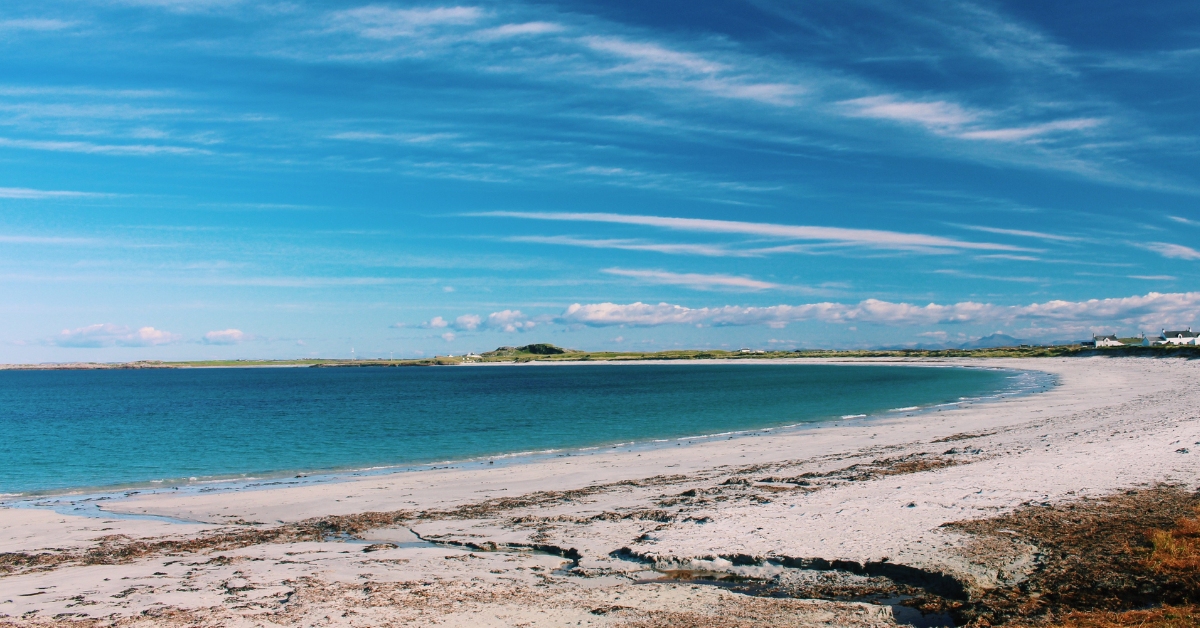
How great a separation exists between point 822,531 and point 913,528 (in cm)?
157

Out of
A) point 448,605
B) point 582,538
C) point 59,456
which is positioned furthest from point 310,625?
point 59,456

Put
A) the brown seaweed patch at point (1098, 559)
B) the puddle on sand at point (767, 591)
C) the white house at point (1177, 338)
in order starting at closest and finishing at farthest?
1. the brown seaweed patch at point (1098, 559)
2. the puddle on sand at point (767, 591)
3. the white house at point (1177, 338)

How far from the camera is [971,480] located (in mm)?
16844

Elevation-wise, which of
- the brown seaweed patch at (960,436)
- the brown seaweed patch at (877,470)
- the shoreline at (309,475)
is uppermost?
the brown seaweed patch at (877,470)

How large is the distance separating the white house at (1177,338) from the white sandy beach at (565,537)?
181 metres

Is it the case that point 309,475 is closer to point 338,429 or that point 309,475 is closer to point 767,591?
point 338,429

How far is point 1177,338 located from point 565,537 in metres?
212

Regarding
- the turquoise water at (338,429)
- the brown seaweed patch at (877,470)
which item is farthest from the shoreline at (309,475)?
the brown seaweed patch at (877,470)

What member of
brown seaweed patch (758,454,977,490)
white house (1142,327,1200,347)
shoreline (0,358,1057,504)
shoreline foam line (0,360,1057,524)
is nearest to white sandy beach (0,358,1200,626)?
brown seaweed patch (758,454,977,490)

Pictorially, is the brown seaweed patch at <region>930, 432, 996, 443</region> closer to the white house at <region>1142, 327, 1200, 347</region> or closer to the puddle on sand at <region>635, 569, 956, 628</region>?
the puddle on sand at <region>635, 569, 956, 628</region>

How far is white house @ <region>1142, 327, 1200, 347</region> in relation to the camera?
540ft

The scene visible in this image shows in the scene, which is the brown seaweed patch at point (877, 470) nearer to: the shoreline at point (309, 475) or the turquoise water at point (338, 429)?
the shoreline at point (309, 475)

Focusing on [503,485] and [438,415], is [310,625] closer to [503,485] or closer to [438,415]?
[503,485]

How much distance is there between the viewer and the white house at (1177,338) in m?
164
